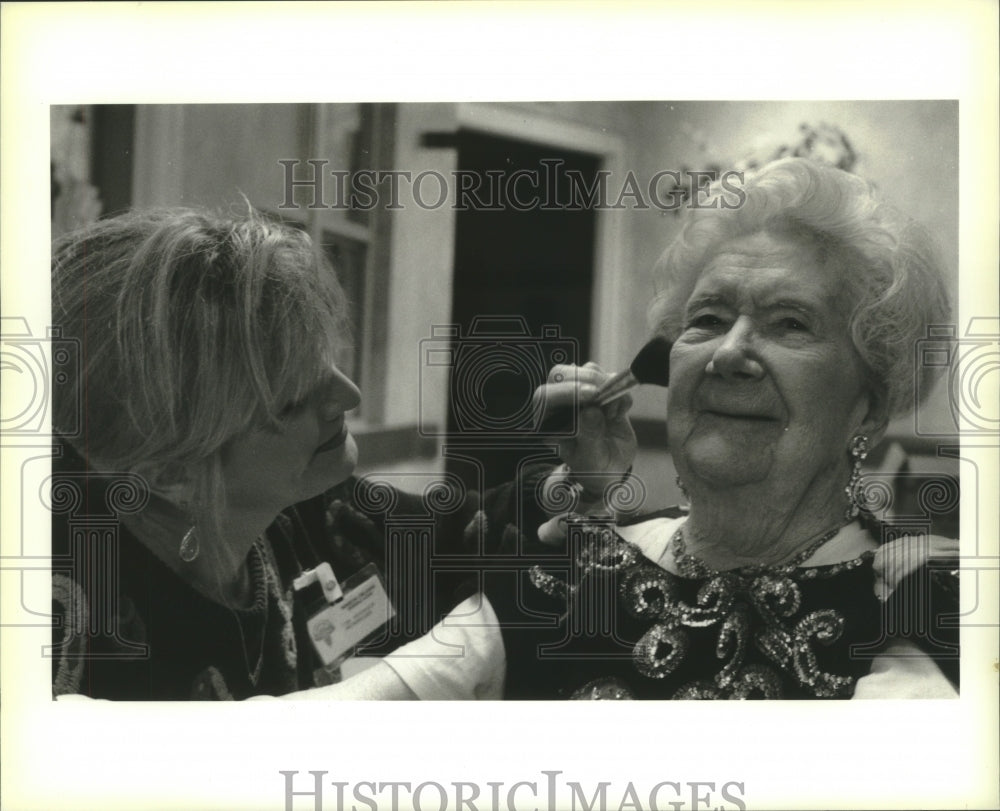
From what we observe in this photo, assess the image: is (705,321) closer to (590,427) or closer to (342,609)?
(590,427)

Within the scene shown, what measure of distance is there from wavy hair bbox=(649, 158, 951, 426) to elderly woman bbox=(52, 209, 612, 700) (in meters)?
0.28

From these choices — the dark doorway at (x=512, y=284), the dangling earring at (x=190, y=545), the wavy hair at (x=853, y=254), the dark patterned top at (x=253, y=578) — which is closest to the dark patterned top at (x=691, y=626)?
the dark patterned top at (x=253, y=578)

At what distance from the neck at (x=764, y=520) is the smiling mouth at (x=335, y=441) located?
58 cm

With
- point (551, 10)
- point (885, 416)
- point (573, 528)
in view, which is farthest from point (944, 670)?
point (551, 10)

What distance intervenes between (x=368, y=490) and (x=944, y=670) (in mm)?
998

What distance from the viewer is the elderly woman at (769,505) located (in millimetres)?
1731

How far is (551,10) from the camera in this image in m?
1.76

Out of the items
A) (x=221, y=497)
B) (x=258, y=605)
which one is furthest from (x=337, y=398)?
(x=258, y=605)

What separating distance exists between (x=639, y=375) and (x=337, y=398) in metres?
0.49

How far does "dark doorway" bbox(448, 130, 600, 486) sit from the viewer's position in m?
1.77

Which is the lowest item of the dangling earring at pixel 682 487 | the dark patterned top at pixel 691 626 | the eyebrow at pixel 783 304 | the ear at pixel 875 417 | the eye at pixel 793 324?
the dark patterned top at pixel 691 626

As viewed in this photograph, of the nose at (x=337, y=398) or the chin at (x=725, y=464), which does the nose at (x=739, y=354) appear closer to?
the chin at (x=725, y=464)

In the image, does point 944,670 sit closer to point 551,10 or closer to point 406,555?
point 406,555

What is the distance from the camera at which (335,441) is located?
178 cm
